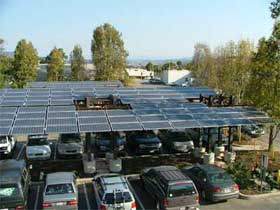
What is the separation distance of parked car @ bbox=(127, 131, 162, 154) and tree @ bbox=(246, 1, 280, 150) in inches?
259

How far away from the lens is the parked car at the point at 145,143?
922 inches

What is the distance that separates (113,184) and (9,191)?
369 cm

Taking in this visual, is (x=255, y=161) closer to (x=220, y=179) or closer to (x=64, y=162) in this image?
(x=220, y=179)

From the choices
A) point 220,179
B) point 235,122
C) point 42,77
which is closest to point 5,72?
point 42,77

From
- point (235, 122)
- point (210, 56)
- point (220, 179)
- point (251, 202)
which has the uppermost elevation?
point (210, 56)

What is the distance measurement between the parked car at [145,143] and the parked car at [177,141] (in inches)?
34.4

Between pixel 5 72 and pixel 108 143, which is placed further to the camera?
pixel 5 72

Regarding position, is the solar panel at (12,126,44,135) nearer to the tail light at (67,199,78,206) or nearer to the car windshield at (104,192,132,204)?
the tail light at (67,199,78,206)

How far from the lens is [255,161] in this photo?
21.9m

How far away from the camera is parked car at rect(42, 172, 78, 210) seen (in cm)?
1394

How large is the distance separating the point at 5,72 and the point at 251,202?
125 ft

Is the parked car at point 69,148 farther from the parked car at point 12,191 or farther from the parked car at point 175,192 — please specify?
the parked car at point 175,192

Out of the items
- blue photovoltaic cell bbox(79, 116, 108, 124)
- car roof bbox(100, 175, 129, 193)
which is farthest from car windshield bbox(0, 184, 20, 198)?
blue photovoltaic cell bbox(79, 116, 108, 124)

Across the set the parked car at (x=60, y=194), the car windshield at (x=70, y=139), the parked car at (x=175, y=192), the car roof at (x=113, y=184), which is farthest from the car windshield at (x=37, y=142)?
the parked car at (x=175, y=192)
